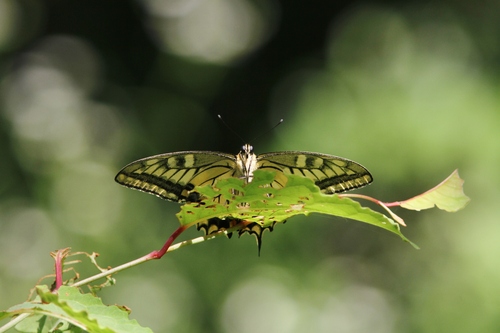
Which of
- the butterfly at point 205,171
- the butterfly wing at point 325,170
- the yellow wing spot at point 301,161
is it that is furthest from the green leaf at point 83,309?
the yellow wing spot at point 301,161

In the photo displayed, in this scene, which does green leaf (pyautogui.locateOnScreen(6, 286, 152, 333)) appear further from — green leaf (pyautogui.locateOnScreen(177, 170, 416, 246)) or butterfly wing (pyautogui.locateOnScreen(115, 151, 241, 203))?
butterfly wing (pyautogui.locateOnScreen(115, 151, 241, 203))

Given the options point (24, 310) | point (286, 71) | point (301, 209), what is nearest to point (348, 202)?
point (301, 209)

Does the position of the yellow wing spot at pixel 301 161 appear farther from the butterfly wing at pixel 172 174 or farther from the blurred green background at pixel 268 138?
the blurred green background at pixel 268 138

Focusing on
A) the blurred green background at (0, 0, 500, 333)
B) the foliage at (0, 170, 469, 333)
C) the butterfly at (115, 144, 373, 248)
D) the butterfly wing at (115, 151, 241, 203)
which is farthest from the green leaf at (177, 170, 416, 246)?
the blurred green background at (0, 0, 500, 333)

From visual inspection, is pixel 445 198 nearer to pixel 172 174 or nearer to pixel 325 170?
pixel 325 170

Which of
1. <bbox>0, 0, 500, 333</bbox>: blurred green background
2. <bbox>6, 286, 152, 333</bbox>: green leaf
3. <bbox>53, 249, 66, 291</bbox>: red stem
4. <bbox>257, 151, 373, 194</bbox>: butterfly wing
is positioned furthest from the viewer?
<bbox>0, 0, 500, 333</bbox>: blurred green background

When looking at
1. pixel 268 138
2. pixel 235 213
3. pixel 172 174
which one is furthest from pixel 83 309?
pixel 268 138

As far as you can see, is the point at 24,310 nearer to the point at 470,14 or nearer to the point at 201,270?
the point at 201,270
